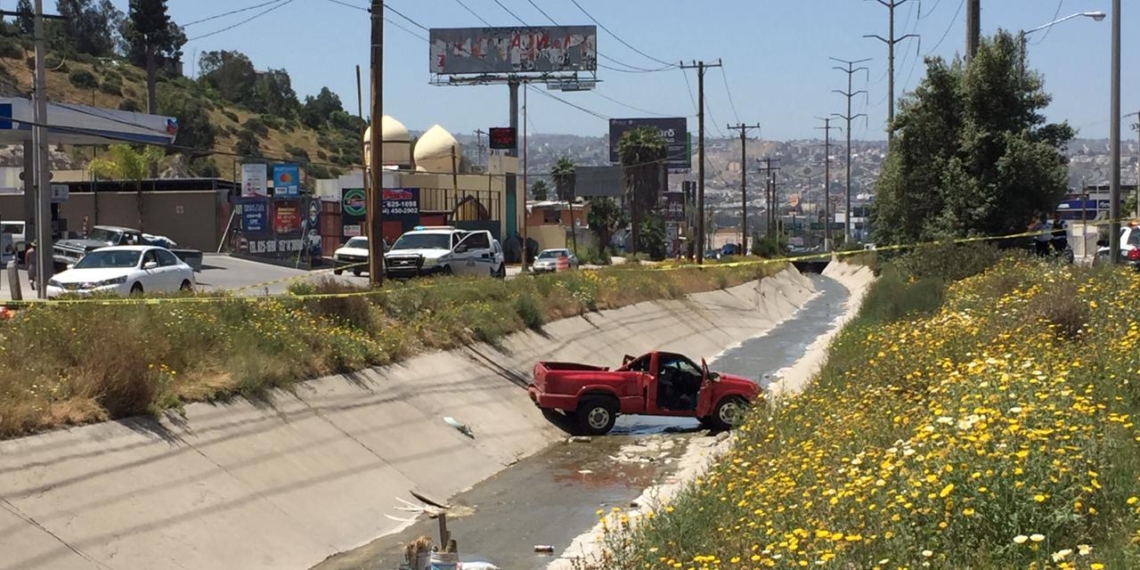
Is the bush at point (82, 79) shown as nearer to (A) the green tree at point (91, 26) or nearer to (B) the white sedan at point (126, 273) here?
(A) the green tree at point (91, 26)

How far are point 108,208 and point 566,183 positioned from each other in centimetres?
8055

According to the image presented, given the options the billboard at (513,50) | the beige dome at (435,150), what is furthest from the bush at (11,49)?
the beige dome at (435,150)

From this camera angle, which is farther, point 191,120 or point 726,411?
point 191,120

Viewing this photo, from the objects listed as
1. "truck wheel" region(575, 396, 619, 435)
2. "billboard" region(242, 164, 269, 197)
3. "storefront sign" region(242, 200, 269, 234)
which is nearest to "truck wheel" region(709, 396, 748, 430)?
"truck wheel" region(575, 396, 619, 435)

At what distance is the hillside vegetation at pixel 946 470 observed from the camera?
8.64 metres

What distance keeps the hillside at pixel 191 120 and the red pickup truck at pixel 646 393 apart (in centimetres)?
7276

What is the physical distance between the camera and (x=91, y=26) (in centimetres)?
14025

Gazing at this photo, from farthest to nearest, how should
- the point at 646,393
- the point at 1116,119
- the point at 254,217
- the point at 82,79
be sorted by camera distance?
the point at 82,79 < the point at 254,217 < the point at 1116,119 < the point at 646,393

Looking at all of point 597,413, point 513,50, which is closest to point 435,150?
point 513,50

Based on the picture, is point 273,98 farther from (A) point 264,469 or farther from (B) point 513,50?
(A) point 264,469

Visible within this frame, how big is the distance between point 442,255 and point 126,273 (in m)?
13.7

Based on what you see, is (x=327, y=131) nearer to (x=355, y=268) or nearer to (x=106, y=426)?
(x=355, y=268)

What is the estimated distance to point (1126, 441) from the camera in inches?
391

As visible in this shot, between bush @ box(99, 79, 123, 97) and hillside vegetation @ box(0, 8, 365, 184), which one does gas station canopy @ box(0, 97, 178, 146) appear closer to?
hillside vegetation @ box(0, 8, 365, 184)
